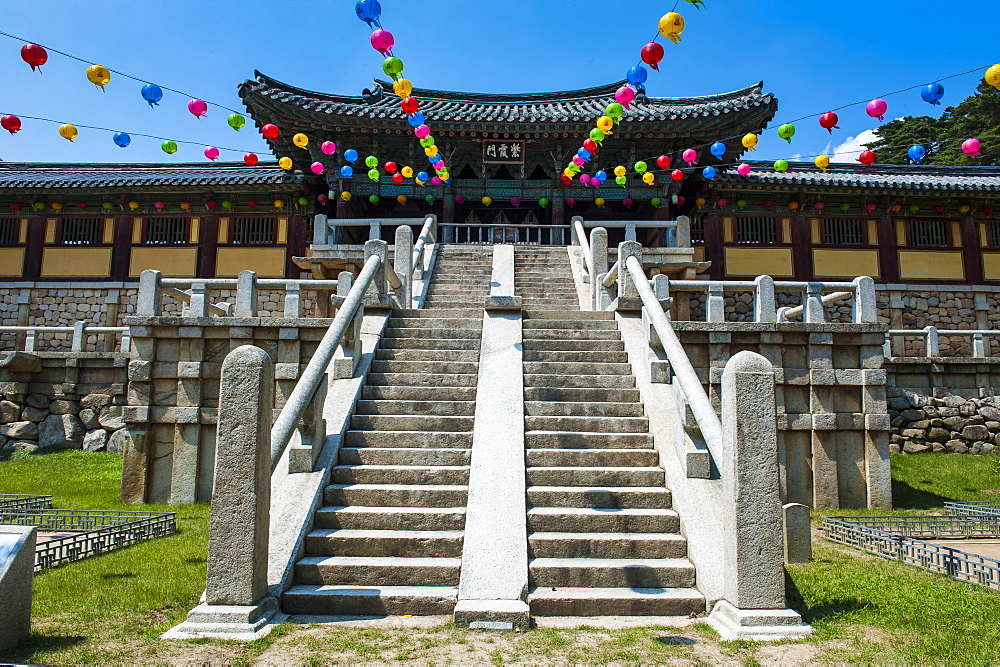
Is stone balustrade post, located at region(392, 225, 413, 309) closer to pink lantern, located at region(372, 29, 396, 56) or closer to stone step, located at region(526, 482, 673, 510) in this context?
pink lantern, located at region(372, 29, 396, 56)

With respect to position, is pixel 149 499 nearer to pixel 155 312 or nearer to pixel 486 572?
pixel 155 312

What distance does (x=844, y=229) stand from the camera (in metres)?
18.8

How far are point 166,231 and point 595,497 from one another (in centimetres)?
1749

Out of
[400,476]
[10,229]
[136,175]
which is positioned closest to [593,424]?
[400,476]

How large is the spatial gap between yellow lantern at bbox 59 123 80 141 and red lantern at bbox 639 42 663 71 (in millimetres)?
9297

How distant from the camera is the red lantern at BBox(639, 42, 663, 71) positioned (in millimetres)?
10383

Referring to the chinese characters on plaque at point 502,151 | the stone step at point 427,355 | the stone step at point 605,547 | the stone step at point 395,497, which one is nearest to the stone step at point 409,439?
the stone step at point 395,497

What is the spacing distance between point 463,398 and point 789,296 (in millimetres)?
13944

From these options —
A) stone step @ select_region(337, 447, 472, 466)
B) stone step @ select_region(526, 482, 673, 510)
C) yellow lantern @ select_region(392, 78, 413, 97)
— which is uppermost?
yellow lantern @ select_region(392, 78, 413, 97)

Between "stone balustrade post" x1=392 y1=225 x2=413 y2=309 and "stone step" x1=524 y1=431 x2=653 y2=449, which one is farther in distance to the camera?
"stone balustrade post" x1=392 y1=225 x2=413 y2=309

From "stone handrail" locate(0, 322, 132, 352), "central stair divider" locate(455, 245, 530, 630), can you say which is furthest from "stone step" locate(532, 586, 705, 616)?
"stone handrail" locate(0, 322, 132, 352)

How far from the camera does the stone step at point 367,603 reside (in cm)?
496

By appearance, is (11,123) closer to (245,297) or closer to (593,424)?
(245,297)

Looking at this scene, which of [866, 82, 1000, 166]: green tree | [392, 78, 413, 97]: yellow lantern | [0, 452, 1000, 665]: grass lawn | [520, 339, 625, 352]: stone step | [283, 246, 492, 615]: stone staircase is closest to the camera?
[0, 452, 1000, 665]: grass lawn
